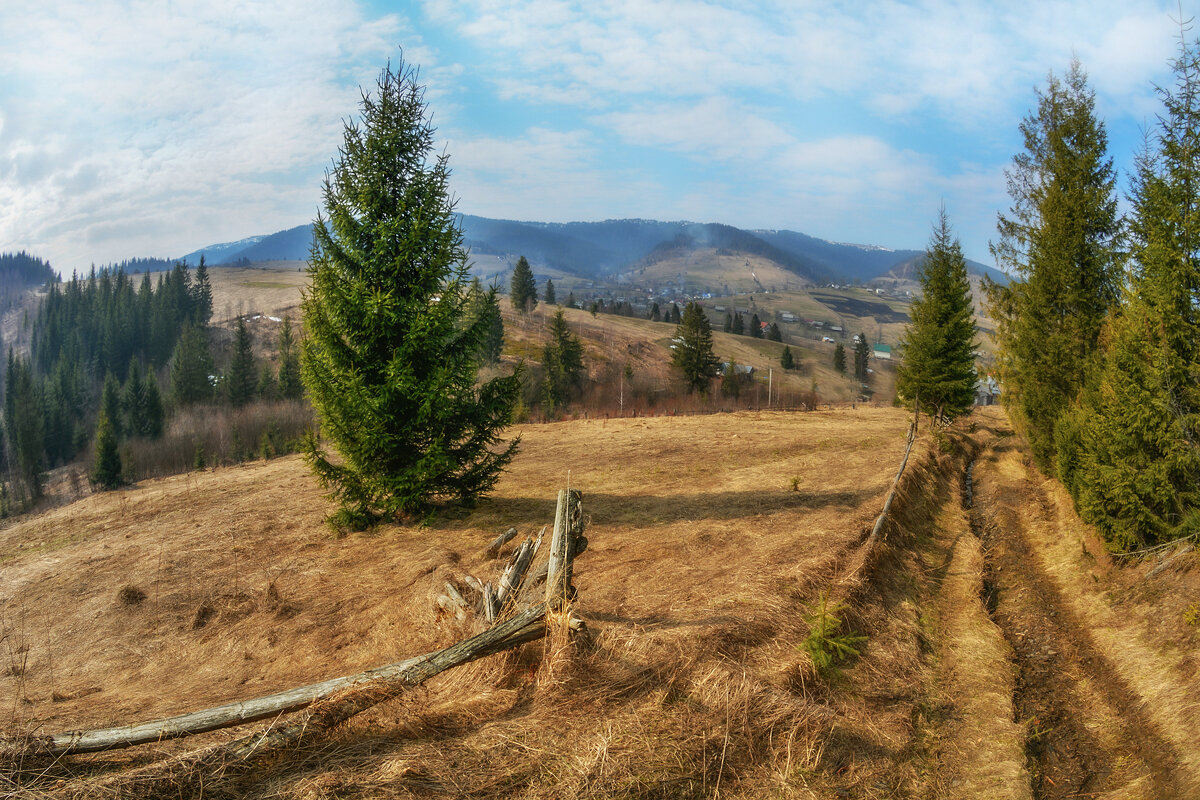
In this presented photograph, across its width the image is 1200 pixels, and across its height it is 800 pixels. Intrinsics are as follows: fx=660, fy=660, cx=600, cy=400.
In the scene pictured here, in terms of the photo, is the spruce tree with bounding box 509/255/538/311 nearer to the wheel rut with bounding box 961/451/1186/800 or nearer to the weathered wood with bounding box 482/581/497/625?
the wheel rut with bounding box 961/451/1186/800

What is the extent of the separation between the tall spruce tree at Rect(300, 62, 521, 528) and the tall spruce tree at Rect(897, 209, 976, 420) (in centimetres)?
2051

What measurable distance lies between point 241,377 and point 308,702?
78.6m

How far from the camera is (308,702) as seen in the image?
5.73 meters

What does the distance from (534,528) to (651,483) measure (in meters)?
5.42

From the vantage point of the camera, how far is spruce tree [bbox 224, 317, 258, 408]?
73875 millimetres

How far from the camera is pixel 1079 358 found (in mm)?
18812

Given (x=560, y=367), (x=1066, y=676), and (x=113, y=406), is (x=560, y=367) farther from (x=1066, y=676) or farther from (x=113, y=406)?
(x=1066, y=676)

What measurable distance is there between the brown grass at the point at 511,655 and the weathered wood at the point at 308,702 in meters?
0.15

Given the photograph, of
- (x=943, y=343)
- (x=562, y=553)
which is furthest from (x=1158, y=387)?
(x=943, y=343)

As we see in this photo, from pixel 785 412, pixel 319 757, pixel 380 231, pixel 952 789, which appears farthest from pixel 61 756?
pixel 785 412

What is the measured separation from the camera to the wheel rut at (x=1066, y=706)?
6.88 m

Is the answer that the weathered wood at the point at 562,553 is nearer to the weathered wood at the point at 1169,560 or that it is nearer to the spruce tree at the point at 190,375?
the weathered wood at the point at 1169,560

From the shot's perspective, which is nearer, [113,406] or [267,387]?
[113,406]

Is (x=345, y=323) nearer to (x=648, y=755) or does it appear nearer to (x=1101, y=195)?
(x=648, y=755)
